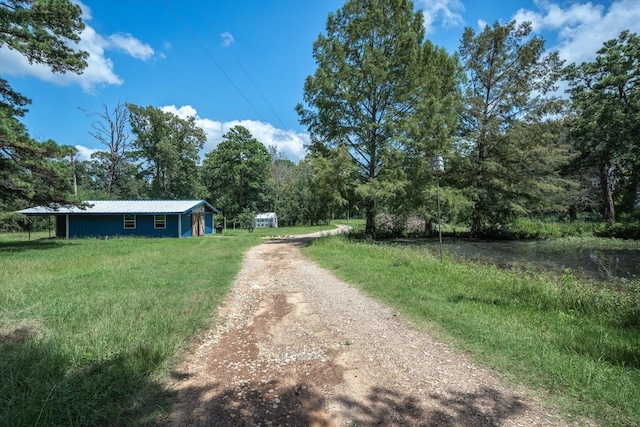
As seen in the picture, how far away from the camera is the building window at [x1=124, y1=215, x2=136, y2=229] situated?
2494cm

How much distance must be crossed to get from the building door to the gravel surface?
23501 mm

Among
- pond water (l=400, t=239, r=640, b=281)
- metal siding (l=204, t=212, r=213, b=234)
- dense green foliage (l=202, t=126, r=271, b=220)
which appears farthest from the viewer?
dense green foliage (l=202, t=126, r=271, b=220)

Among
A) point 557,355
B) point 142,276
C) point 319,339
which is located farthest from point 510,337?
point 142,276

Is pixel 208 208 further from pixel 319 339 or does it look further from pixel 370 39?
pixel 319 339

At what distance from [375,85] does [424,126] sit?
160 inches

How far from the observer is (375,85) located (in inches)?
739

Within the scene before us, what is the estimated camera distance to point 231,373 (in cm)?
339

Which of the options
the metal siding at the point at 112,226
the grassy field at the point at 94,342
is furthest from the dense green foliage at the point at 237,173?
the grassy field at the point at 94,342

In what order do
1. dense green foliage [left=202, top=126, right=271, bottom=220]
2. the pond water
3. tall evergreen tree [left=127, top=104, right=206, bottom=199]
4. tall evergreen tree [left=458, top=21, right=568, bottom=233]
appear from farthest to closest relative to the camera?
dense green foliage [left=202, top=126, right=271, bottom=220] < tall evergreen tree [left=127, top=104, right=206, bottom=199] < tall evergreen tree [left=458, top=21, right=568, bottom=233] < the pond water

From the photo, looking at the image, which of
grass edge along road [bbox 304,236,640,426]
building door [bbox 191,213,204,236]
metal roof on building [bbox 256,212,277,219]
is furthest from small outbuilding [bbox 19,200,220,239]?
grass edge along road [bbox 304,236,640,426]

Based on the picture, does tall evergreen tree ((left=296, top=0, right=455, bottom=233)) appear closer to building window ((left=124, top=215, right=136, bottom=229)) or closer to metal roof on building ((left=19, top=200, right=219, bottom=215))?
metal roof on building ((left=19, top=200, right=219, bottom=215))

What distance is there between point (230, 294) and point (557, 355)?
5.80m

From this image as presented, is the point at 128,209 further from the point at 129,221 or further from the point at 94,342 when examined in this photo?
the point at 94,342

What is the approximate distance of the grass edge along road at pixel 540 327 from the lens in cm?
284
